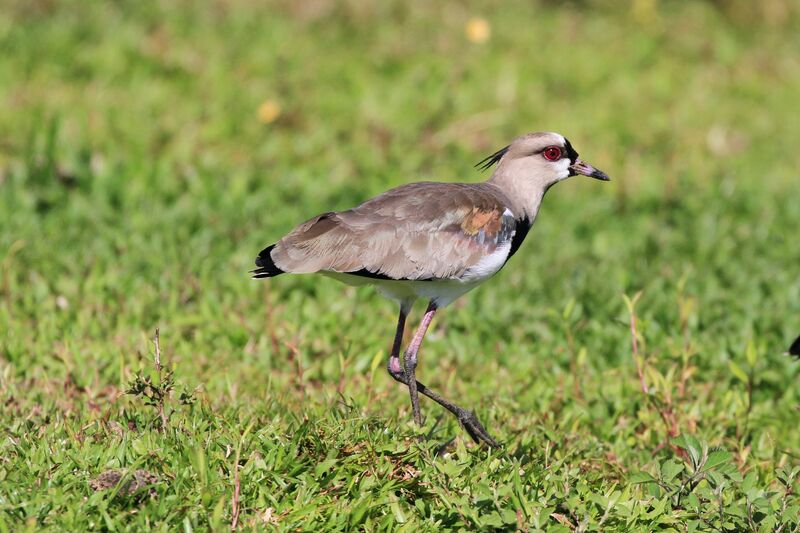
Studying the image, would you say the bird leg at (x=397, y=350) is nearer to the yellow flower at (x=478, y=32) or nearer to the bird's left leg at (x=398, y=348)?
the bird's left leg at (x=398, y=348)

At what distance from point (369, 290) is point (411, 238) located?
6.68ft

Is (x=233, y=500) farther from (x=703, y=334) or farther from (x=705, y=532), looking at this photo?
(x=703, y=334)

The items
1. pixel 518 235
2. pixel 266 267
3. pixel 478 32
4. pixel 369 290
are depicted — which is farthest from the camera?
pixel 478 32

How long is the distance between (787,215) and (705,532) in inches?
195

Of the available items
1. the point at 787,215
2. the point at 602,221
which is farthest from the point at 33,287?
the point at 787,215

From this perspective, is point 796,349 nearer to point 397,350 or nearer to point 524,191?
point 524,191

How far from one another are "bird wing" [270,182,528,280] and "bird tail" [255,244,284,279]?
21 millimetres

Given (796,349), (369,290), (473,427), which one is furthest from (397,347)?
(796,349)

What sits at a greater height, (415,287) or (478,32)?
(478,32)

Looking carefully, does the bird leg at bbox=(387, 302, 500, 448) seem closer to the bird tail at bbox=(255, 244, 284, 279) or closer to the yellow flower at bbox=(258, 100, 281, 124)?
the bird tail at bbox=(255, 244, 284, 279)

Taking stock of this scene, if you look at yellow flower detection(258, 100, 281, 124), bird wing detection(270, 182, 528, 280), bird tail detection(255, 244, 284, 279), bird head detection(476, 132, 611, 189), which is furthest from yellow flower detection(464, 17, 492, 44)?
bird tail detection(255, 244, 284, 279)

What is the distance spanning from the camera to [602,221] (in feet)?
26.8

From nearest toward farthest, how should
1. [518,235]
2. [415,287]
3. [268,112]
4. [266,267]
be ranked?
1. [266,267]
2. [415,287]
3. [518,235]
4. [268,112]

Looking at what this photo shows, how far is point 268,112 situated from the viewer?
28.6 ft
